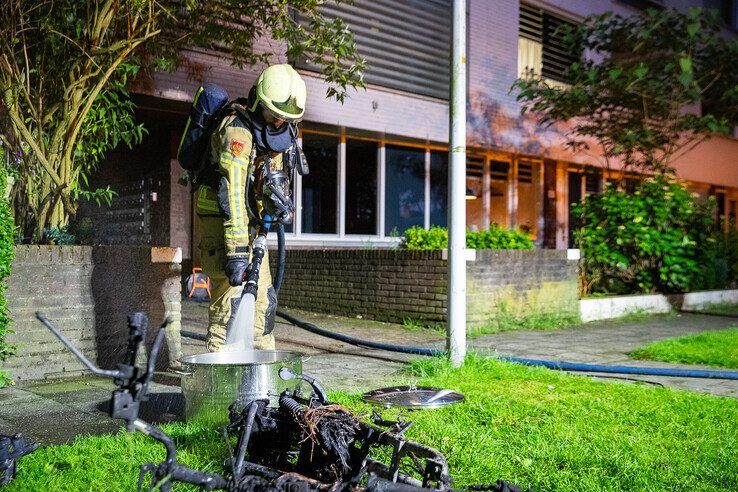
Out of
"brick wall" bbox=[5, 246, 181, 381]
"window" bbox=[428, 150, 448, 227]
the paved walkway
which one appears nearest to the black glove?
the paved walkway

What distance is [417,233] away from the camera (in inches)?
413

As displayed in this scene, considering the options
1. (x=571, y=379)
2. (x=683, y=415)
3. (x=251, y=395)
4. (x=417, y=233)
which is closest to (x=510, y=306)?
(x=417, y=233)

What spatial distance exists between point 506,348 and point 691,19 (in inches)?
356

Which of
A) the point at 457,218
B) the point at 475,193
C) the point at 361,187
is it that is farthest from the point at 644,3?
the point at 457,218

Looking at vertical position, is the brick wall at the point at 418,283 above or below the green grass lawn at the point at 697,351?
above

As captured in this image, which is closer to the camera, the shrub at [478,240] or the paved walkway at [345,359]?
the paved walkway at [345,359]

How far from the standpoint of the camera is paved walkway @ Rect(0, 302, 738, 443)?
4332 mm

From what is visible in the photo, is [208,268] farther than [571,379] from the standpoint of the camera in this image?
No

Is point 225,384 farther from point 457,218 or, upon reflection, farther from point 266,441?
point 457,218

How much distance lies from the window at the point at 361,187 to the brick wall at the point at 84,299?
23.9 feet

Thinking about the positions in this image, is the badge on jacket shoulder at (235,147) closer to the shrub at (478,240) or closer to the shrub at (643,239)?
the shrub at (478,240)

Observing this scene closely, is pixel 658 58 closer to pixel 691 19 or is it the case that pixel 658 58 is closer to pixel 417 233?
pixel 691 19

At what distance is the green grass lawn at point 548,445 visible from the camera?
3.17 meters

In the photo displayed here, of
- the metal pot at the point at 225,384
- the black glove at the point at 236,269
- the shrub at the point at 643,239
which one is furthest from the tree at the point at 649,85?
the metal pot at the point at 225,384
